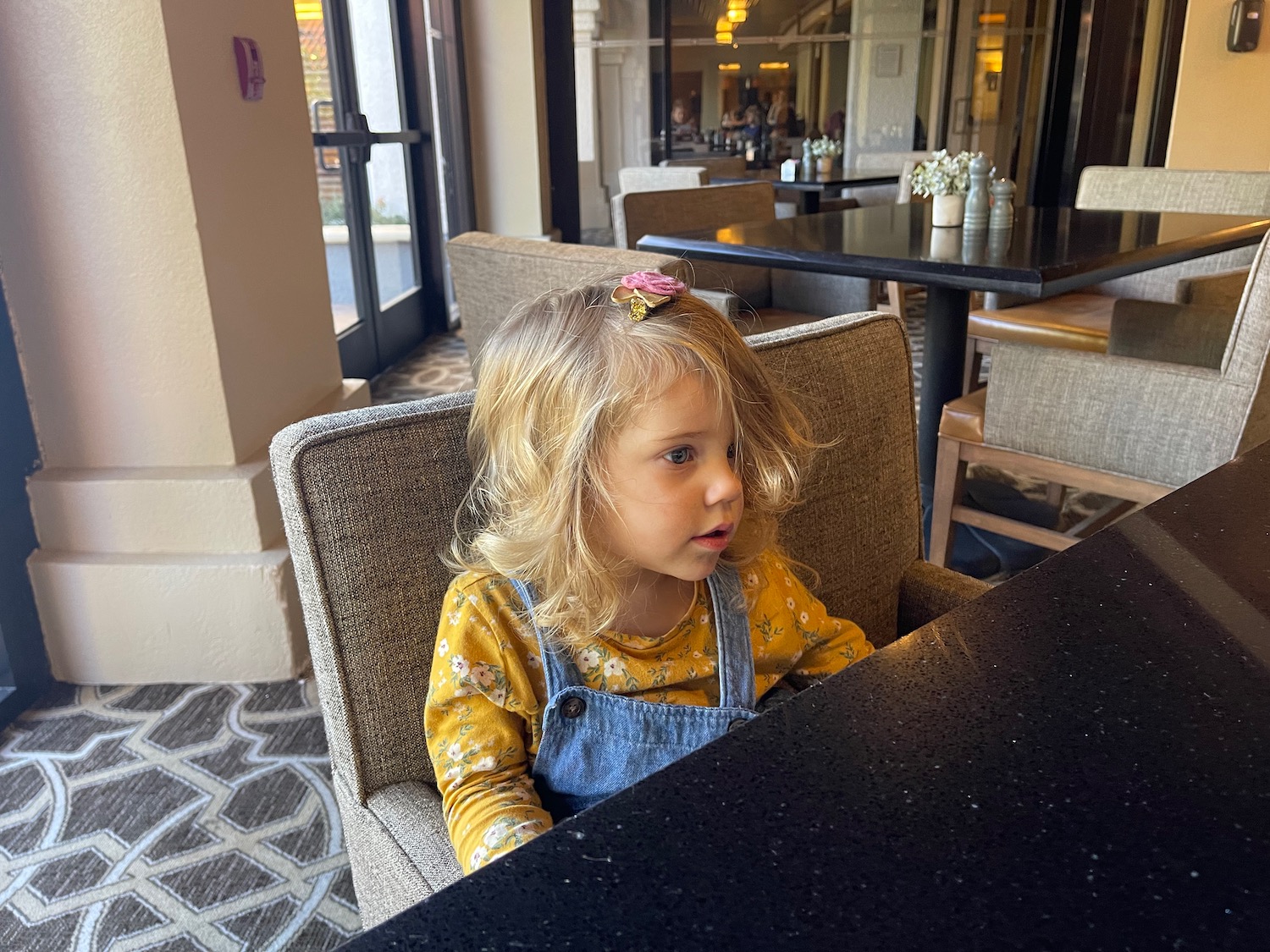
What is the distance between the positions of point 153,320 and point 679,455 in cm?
150

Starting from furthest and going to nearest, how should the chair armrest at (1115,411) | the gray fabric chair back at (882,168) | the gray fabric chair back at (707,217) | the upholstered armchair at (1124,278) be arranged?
the gray fabric chair back at (882,168) < the gray fabric chair back at (707,217) < the upholstered armchair at (1124,278) < the chair armrest at (1115,411)

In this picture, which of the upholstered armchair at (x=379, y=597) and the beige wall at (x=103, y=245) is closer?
the upholstered armchair at (x=379, y=597)

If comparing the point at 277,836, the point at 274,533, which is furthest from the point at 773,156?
the point at 277,836

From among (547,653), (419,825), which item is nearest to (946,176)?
(547,653)

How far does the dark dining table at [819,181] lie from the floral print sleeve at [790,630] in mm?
4376

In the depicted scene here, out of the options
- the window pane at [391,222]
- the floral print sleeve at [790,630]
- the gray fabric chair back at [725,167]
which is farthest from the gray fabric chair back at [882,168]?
the floral print sleeve at [790,630]

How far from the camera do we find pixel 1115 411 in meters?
2.03

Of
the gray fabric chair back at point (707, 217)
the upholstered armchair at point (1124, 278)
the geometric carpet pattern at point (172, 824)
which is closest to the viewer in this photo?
the geometric carpet pattern at point (172, 824)

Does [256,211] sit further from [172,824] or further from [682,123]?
[682,123]

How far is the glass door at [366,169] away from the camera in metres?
4.29

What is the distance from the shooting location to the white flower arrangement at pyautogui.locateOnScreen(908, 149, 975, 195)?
2.81 m

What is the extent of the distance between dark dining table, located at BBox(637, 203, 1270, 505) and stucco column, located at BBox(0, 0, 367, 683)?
110cm

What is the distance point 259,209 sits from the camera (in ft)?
7.17

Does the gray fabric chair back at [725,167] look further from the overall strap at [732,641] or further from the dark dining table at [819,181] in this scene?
the overall strap at [732,641]
